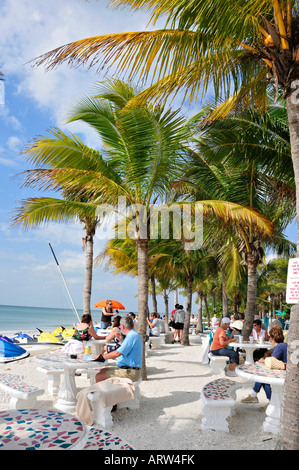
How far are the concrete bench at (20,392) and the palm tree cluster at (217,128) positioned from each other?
10.4 feet

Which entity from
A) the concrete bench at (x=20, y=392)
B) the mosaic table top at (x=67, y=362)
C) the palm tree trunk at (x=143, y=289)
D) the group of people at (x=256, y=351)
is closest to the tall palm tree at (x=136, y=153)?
the palm tree trunk at (x=143, y=289)

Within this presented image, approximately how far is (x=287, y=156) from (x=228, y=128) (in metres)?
1.47

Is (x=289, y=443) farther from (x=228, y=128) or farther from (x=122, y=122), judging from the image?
(x=228, y=128)

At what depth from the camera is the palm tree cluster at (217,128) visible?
157 inches

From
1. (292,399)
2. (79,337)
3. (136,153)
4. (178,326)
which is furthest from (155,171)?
(178,326)

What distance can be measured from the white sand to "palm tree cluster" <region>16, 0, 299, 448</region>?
1.41m

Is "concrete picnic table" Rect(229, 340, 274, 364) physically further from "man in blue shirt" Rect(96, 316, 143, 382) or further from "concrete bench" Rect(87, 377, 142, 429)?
"concrete bench" Rect(87, 377, 142, 429)

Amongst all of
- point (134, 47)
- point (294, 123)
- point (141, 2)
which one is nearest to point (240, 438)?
point (294, 123)

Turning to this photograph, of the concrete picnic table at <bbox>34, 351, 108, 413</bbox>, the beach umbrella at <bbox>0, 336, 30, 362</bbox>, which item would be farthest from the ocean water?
the concrete picnic table at <bbox>34, 351, 108, 413</bbox>

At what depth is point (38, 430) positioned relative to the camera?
263cm

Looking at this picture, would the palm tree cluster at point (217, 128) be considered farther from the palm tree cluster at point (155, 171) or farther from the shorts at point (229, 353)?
the shorts at point (229, 353)

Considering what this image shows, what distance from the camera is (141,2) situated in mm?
4227

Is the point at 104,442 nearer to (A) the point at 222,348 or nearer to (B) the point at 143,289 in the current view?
(B) the point at 143,289
